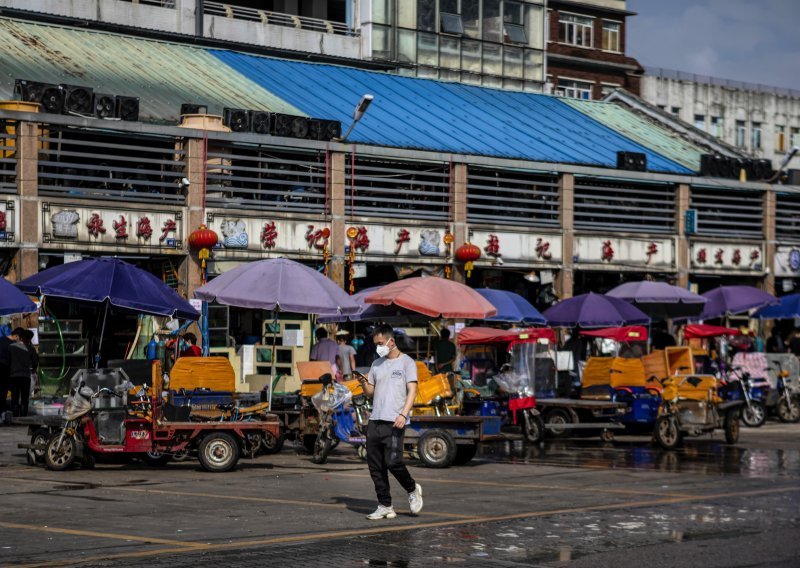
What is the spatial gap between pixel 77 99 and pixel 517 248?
542 inches

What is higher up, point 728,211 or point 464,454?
point 728,211

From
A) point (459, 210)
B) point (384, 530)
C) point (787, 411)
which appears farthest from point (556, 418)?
point (384, 530)

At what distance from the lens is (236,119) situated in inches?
1335

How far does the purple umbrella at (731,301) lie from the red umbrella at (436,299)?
1306 cm

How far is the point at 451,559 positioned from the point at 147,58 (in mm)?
27837

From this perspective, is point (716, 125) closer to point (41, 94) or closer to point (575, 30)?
point (575, 30)

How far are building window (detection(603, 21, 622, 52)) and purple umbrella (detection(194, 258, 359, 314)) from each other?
152 feet

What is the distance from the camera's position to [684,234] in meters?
43.9

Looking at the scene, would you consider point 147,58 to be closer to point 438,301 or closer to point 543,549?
point 438,301

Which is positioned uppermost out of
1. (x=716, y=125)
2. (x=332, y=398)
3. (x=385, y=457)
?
(x=716, y=125)

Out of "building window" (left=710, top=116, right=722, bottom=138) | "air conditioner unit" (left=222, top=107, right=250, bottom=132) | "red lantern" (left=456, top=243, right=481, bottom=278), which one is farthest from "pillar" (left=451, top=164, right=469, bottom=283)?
"building window" (left=710, top=116, right=722, bottom=138)

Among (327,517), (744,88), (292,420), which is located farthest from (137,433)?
(744,88)

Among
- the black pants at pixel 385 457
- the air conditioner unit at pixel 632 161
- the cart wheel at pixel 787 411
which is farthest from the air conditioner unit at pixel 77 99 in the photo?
the black pants at pixel 385 457

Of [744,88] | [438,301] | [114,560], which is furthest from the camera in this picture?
[744,88]
